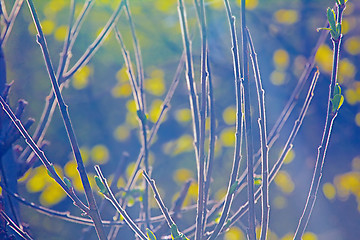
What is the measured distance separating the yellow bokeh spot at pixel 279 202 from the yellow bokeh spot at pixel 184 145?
1.20 m

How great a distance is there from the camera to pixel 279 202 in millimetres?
4426

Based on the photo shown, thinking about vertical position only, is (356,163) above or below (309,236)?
above

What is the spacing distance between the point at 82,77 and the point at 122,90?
0.51 meters

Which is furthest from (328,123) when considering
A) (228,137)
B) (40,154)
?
(228,137)

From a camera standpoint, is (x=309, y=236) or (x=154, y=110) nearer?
(x=309, y=236)

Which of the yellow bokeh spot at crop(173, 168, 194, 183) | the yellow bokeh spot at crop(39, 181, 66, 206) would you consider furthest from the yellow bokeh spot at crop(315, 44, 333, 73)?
the yellow bokeh spot at crop(39, 181, 66, 206)

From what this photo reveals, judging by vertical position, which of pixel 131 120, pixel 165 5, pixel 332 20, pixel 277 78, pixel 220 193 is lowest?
pixel 220 193

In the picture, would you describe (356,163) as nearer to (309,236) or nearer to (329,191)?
(329,191)

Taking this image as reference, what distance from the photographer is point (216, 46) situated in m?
4.00

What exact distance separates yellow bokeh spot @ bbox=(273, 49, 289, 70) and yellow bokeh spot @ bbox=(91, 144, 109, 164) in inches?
95.8

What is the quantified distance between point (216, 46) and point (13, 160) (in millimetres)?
2884

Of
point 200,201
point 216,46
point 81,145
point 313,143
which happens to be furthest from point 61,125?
point 200,201

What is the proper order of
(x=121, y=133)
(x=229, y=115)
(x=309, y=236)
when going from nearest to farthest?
(x=309, y=236) < (x=229, y=115) < (x=121, y=133)

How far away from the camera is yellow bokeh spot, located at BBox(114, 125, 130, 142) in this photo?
4750 millimetres
